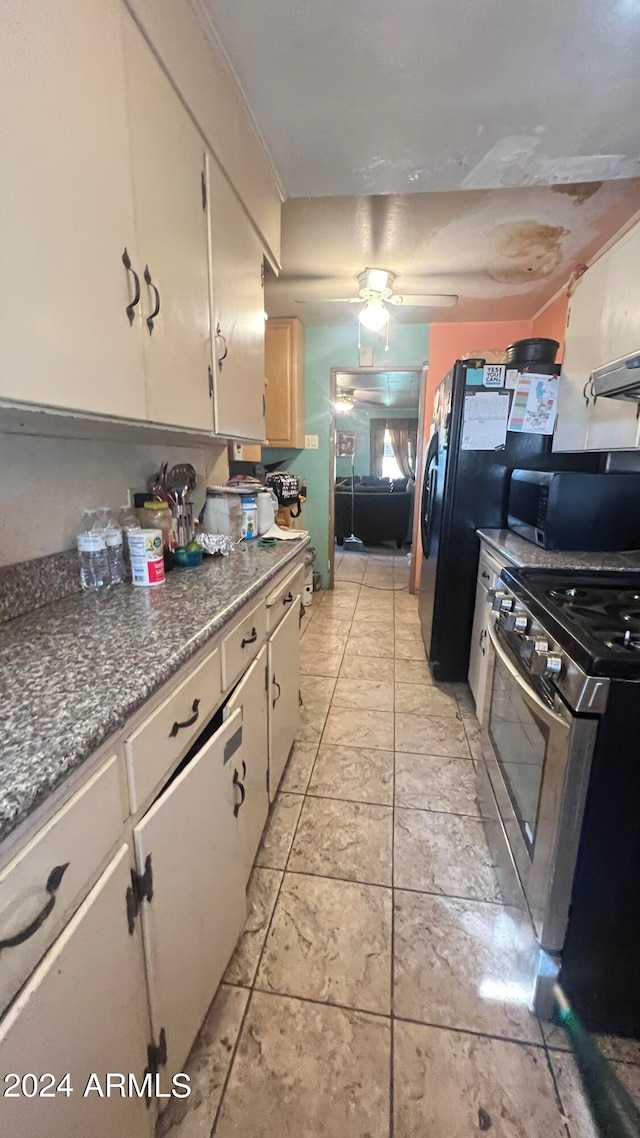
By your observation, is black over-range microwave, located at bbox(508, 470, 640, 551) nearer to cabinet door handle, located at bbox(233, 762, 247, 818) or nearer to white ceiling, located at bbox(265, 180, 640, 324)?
white ceiling, located at bbox(265, 180, 640, 324)

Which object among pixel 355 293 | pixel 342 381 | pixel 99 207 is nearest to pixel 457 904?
pixel 99 207

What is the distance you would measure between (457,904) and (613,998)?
0.41 m

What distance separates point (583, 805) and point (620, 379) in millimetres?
1141

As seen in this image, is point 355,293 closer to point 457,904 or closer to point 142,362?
point 142,362

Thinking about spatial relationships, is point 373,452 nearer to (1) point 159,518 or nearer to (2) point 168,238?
(1) point 159,518

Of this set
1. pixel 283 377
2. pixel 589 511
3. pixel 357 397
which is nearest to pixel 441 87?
pixel 589 511

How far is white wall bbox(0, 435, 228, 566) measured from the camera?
1100 millimetres

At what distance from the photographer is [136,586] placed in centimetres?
132

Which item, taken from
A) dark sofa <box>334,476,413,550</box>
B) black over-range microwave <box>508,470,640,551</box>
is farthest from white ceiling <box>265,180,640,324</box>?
dark sofa <box>334,476,413,550</box>

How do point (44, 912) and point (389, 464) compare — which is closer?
point (44, 912)

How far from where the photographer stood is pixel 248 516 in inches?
80.8

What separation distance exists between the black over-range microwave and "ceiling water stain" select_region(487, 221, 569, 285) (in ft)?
4.21

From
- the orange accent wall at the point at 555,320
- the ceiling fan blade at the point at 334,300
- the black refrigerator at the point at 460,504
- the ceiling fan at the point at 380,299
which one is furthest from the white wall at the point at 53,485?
the orange accent wall at the point at 555,320

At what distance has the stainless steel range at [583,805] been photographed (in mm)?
910
